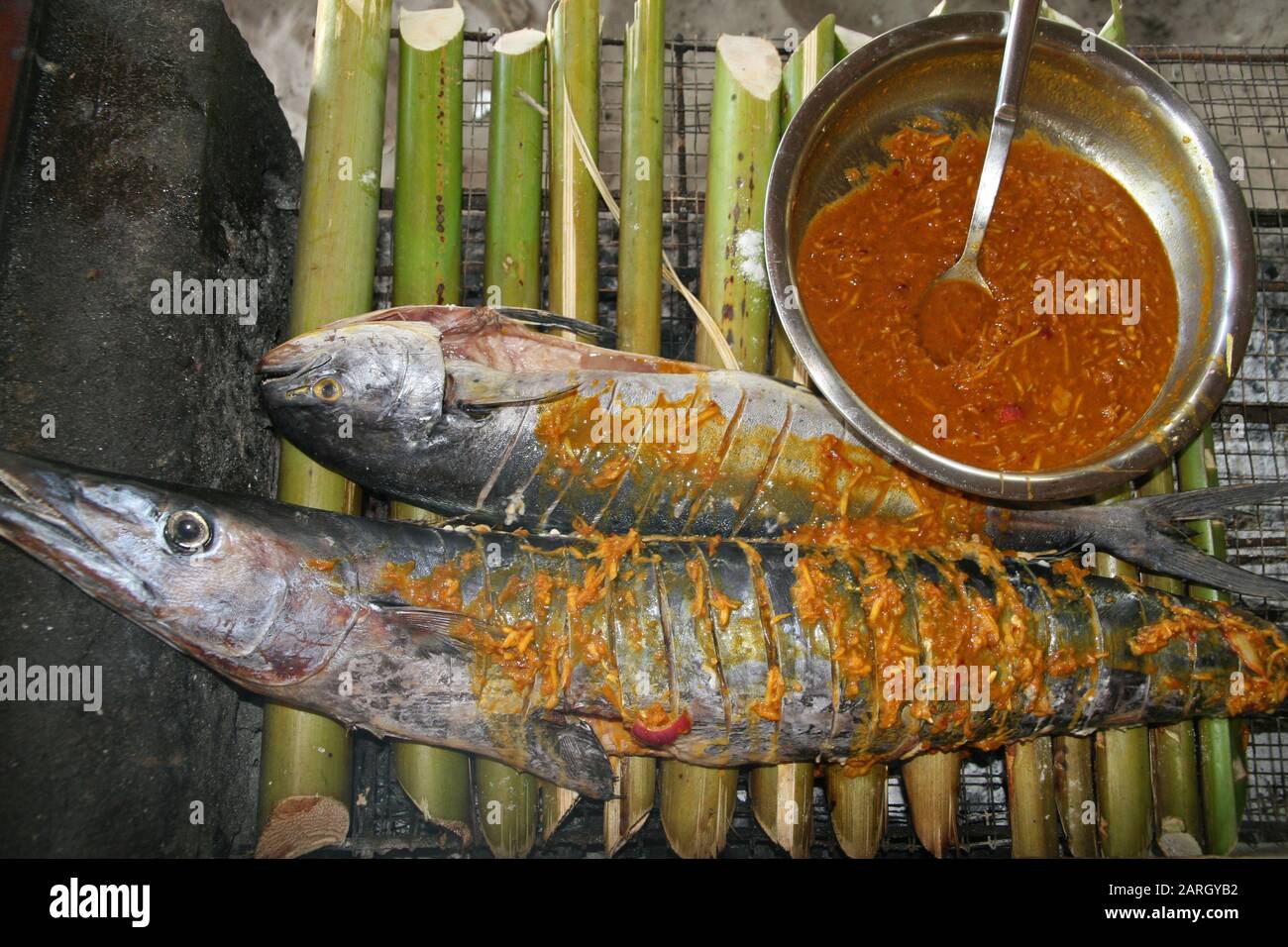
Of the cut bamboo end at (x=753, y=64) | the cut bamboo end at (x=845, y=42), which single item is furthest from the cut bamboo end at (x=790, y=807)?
the cut bamboo end at (x=845, y=42)

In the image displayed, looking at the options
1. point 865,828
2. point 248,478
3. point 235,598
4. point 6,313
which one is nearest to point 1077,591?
point 865,828

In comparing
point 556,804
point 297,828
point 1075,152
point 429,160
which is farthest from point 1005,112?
point 297,828

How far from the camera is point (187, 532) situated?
2.83m

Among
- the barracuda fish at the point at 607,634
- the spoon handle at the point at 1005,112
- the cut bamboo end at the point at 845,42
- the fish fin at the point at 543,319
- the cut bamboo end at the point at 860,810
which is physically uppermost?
the cut bamboo end at the point at 845,42

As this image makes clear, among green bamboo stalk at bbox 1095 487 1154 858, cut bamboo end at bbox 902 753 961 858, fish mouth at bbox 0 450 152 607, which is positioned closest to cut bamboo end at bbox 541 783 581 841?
cut bamboo end at bbox 902 753 961 858

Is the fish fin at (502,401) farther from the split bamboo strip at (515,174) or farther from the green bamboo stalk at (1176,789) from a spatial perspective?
the green bamboo stalk at (1176,789)

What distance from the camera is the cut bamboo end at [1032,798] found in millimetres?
3372

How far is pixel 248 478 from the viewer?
363 centimetres

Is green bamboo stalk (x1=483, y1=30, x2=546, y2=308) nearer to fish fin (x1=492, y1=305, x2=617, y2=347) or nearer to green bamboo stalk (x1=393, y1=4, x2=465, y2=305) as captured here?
green bamboo stalk (x1=393, y1=4, x2=465, y2=305)

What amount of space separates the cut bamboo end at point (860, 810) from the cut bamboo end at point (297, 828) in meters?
1.85

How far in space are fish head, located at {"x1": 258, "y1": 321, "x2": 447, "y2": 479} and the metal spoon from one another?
5.61ft

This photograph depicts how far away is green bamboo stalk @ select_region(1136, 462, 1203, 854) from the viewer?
11.2ft
